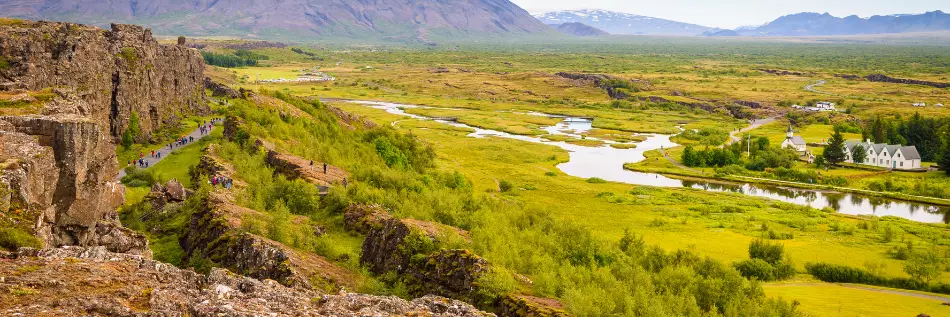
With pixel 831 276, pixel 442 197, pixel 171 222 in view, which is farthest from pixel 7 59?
pixel 831 276

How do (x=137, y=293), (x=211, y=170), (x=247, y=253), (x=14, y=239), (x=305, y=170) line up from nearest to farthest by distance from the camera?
(x=137, y=293) < (x=14, y=239) < (x=247, y=253) < (x=211, y=170) < (x=305, y=170)

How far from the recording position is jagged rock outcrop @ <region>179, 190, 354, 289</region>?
26.3 meters

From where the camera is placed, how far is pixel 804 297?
4788 centimetres

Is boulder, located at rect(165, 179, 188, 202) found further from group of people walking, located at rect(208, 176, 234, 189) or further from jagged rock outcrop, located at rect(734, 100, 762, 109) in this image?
jagged rock outcrop, located at rect(734, 100, 762, 109)

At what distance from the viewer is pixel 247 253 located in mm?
27734

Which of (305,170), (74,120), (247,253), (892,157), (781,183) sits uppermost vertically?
(74,120)

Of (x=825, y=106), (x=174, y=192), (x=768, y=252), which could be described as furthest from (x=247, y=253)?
(x=825, y=106)

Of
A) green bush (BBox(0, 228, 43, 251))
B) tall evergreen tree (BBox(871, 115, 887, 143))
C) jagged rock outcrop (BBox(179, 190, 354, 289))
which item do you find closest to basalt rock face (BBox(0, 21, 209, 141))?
jagged rock outcrop (BBox(179, 190, 354, 289))

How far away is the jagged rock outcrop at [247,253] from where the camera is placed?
86.3 ft

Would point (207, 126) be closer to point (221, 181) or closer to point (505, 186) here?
point (505, 186)

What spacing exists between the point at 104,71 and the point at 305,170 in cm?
2974

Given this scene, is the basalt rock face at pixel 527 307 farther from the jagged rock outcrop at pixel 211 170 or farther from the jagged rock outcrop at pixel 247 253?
the jagged rock outcrop at pixel 211 170

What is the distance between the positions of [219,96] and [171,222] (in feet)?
311

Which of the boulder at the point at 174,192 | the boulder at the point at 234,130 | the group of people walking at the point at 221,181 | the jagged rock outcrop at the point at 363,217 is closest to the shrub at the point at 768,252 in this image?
the jagged rock outcrop at the point at 363,217
